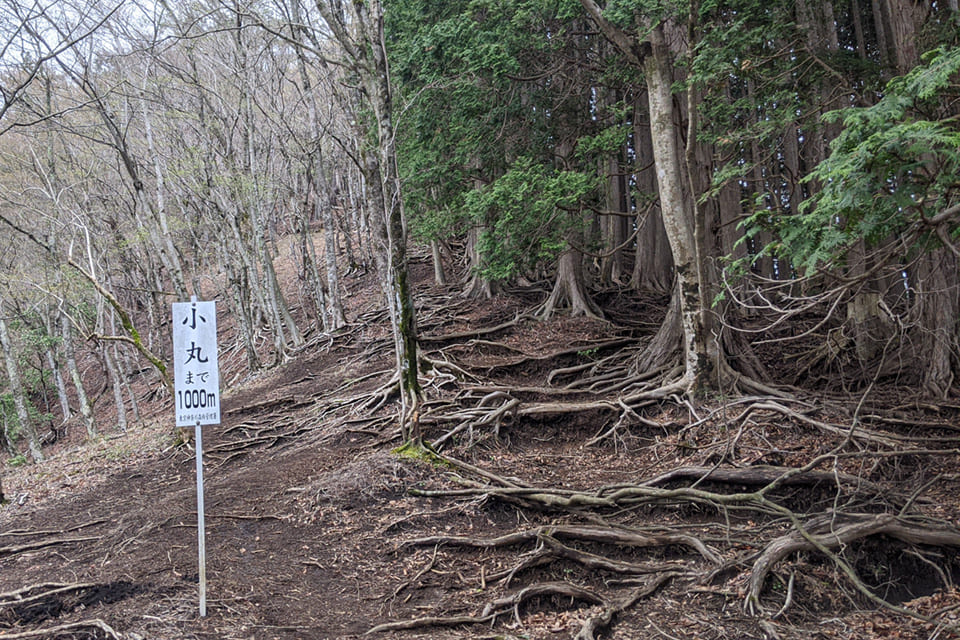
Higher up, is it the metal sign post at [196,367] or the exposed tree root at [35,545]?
the metal sign post at [196,367]

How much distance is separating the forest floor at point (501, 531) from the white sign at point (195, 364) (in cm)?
140

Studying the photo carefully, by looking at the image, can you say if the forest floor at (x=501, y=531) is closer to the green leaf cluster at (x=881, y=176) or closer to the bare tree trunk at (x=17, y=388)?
the green leaf cluster at (x=881, y=176)

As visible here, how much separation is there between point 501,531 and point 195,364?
11.1ft

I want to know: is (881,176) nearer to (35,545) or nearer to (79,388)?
(35,545)

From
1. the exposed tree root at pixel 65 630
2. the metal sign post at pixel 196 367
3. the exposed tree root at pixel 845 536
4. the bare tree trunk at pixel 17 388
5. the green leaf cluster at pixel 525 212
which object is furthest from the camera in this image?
the bare tree trunk at pixel 17 388

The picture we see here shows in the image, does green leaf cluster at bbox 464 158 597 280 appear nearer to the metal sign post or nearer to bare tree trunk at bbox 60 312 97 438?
the metal sign post

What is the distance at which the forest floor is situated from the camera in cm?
472

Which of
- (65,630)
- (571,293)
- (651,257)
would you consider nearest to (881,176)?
(65,630)

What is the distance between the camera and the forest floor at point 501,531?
472 centimetres

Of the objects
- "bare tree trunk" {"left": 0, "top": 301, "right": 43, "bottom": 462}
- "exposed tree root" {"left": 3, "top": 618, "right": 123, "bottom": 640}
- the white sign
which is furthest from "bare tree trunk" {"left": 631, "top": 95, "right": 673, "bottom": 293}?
"bare tree trunk" {"left": 0, "top": 301, "right": 43, "bottom": 462}

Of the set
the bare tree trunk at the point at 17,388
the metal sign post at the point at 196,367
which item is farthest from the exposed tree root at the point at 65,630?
the bare tree trunk at the point at 17,388

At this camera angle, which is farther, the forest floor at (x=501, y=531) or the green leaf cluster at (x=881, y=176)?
the forest floor at (x=501, y=531)

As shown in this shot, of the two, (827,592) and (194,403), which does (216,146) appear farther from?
(827,592)

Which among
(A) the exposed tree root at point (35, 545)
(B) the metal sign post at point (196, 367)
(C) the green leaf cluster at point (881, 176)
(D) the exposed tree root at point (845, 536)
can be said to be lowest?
(D) the exposed tree root at point (845, 536)
